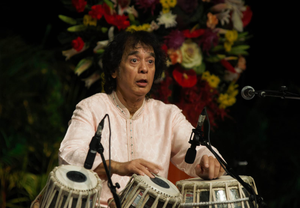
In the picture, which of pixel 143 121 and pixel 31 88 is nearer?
pixel 143 121

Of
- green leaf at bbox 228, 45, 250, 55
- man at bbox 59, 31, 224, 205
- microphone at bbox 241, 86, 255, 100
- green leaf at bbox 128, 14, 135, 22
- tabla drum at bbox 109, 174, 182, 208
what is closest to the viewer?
tabla drum at bbox 109, 174, 182, 208

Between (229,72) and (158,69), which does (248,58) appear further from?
(158,69)

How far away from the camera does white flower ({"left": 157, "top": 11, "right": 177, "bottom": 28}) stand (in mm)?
3402

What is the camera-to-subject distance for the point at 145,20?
138 inches

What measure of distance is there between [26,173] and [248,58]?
2.91 m

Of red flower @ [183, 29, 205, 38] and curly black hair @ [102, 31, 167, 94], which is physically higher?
red flower @ [183, 29, 205, 38]

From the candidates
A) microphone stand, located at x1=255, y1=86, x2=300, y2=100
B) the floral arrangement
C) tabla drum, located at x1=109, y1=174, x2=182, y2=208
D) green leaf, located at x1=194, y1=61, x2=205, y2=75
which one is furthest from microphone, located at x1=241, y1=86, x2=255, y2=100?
green leaf, located at x1=194, y1=61, x2=205, y2=75

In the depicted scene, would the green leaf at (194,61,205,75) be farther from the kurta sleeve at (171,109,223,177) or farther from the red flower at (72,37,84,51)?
the red flower at (72,37,84,51)

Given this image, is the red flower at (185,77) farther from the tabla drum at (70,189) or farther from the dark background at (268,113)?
the tabla drum at (70,189)

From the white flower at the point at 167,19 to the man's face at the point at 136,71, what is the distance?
0.62 metres

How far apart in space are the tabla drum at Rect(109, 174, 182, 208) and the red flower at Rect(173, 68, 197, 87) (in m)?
1.79

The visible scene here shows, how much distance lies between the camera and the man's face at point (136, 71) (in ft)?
9.00

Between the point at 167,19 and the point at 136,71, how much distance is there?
0.88m

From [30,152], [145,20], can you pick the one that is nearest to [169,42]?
[145,20]
